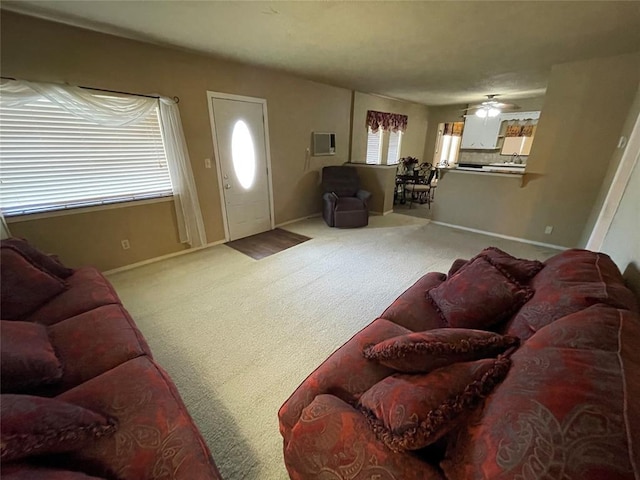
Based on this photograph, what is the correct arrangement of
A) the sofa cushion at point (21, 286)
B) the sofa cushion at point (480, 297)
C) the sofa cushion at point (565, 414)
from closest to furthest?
the sofa cushion at point (565, 414) < the sofa cushion at point (480, 297) < the sofa cushion at point (21, 286)

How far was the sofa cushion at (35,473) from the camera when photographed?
689 millimetres

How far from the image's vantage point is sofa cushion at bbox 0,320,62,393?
3.33 ft

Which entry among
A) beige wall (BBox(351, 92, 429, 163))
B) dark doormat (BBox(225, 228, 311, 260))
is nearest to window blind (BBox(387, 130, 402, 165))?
beige wall (BBox(351, 92, 429, 163))

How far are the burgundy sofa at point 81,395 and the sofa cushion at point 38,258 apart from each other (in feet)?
0.07

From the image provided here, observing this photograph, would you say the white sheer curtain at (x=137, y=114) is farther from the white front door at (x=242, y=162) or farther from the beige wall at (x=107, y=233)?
the white front door at (x=242, y=162)

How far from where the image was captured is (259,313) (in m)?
2.37

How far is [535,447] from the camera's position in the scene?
1.88 feet

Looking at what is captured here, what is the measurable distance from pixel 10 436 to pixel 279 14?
2771 millimetres

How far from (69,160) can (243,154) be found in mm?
1941

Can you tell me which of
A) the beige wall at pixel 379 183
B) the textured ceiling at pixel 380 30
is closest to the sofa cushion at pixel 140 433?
the textured ceiling at pixel 380 30

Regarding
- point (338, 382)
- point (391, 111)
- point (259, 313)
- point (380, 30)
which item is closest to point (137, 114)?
point (259, 313)

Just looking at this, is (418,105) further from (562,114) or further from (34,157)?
(34,157)

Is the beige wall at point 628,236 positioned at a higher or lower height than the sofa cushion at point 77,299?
higher

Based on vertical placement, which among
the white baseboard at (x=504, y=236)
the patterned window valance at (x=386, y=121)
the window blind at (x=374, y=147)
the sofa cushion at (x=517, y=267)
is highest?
the patterned window valance at (x=386, y=121)
